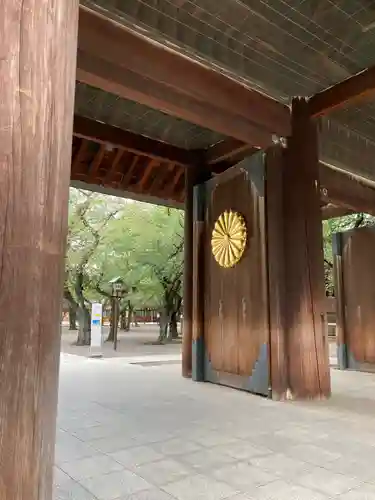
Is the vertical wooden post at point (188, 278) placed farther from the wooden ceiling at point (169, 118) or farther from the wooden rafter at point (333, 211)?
the wooden rafter at point (333, 211)

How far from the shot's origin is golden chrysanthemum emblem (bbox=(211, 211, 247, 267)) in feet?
17.9

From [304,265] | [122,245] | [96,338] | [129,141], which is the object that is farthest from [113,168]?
[122,245]

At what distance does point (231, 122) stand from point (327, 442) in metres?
3.25

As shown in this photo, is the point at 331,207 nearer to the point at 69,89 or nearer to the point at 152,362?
the point at 152,362

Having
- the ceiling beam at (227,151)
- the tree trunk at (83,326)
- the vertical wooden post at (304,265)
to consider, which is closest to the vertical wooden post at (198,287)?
the ceiling beam at (227,151)

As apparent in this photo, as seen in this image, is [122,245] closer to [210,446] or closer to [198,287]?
[198,287]

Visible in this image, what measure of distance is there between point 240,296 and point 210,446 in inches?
106

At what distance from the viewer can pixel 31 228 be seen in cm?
91

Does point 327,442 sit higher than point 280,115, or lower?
lower

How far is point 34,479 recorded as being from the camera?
86 centimetres

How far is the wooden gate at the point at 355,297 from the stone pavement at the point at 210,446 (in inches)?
104

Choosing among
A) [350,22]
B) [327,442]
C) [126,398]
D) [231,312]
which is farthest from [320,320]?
[350,22]

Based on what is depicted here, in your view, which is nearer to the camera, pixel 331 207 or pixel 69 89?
pixel 69 89

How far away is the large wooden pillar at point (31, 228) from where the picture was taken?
2.77 feet
